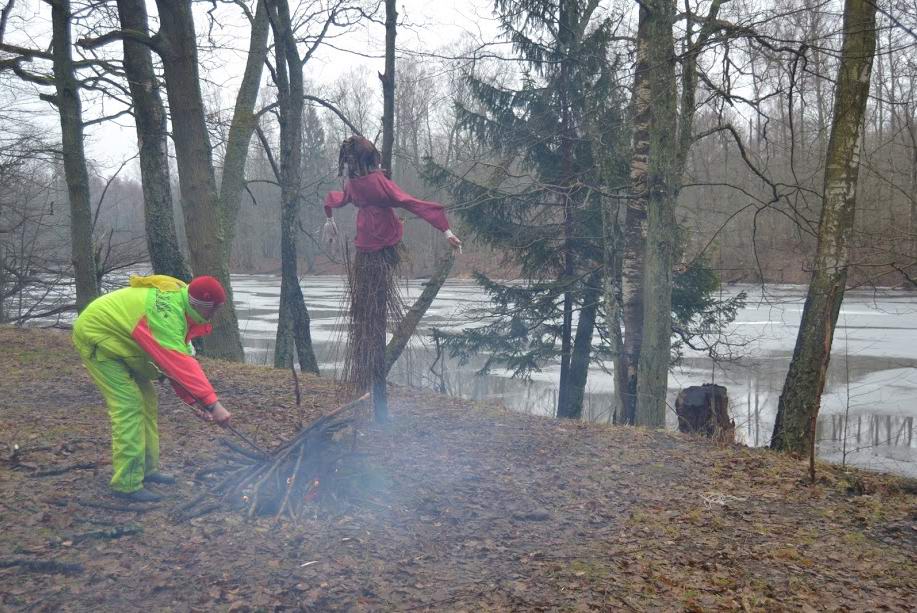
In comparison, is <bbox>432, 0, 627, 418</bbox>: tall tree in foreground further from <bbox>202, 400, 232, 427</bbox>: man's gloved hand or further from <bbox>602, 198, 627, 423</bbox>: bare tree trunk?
<bbox>202, 400, 232, 427</bbox>: man's gloved hand

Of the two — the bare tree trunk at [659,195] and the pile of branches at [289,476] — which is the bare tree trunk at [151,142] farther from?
the pile of branches at [289,476]

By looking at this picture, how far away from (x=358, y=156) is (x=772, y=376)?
1091 centimetres

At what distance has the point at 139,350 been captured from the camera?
464 centimetres

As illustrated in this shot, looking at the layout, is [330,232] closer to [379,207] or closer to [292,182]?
[379,207]

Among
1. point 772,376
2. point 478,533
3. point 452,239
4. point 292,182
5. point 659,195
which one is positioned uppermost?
point 292,182

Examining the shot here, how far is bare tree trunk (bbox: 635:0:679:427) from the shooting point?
26.5ft

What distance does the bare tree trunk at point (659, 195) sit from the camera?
807cm

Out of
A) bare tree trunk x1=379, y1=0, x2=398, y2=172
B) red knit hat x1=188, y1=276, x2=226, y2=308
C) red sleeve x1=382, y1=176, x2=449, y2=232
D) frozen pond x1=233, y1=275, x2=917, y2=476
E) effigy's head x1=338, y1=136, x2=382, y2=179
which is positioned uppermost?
bare tree trunk x1=379, y1=0, x2=398, y2=172

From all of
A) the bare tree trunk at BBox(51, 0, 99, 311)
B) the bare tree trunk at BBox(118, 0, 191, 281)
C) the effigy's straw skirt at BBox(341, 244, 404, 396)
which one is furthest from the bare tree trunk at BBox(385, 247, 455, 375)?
the bare tree trunk at BBox(51, 0, 99, 311)

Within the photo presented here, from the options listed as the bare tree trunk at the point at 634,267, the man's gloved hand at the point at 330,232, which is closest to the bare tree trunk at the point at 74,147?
the man's gloved hand at the point at 330,232

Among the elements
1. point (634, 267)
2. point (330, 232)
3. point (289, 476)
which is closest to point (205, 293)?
point (289, 476)

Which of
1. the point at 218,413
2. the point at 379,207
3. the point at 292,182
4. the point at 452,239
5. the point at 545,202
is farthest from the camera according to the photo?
the point at 545,202

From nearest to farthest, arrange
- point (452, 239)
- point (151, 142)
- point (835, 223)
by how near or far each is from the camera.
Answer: point (452, 239), point (835, 223), point (151, 142)

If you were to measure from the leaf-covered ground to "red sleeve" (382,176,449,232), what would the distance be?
188 cm
